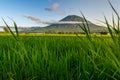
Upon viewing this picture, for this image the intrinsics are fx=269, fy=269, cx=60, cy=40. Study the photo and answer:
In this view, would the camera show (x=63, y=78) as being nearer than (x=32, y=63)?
Yes

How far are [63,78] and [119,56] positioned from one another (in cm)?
48

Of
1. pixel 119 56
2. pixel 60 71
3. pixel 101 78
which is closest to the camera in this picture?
pixel 119 56

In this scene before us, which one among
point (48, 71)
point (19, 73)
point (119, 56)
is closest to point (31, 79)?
point (48, 71)

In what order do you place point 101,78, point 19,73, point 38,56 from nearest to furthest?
1. point 101,78
2. point 19,73
3. point 38,56

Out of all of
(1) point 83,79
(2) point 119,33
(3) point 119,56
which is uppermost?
(2) point 119,33

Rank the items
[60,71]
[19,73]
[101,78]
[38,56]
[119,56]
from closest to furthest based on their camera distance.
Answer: [119,56] → [101,78] → [60,71] → [19,73] → [38,56]

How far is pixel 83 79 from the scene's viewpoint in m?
1.97

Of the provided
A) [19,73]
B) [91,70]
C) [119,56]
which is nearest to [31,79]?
[19,73]

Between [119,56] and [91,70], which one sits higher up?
[119,56]

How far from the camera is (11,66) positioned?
239cm

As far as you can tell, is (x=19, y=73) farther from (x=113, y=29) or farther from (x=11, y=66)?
(x=113, y=29)

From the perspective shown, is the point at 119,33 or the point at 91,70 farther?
the point at 91,70

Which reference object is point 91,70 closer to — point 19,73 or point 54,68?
point 54,68

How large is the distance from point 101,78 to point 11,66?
0.87 m
